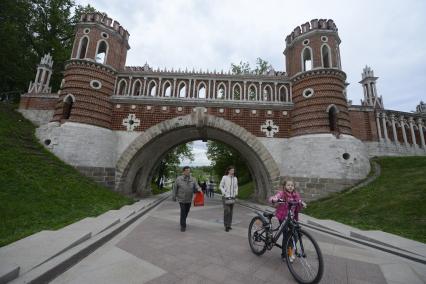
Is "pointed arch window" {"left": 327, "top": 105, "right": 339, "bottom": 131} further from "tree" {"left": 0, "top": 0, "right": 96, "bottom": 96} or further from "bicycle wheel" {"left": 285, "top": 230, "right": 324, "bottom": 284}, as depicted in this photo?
"tree" {"left": 0, "top": 0, "right": 96, "bottom": 96}

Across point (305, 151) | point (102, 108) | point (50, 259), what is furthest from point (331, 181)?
point (102, 108)

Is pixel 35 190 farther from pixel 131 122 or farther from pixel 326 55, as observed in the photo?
pixel 326 55

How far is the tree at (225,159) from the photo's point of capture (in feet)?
90.1

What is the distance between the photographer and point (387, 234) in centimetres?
617

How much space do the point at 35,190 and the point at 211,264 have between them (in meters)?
8.19

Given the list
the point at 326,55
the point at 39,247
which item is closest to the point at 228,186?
the point at 39,247

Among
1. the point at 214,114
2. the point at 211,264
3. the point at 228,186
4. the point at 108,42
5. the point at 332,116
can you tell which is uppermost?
the point at 108,42

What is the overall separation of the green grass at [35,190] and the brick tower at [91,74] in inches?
103

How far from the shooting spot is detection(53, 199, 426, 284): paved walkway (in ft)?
11.3

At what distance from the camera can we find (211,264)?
4.01m

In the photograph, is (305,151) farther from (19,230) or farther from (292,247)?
(19,230)

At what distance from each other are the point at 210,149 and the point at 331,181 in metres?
19.4

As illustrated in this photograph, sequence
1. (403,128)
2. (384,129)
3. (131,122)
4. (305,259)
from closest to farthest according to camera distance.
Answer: (305,259) < (131,122) < (384,129) < (403,128)

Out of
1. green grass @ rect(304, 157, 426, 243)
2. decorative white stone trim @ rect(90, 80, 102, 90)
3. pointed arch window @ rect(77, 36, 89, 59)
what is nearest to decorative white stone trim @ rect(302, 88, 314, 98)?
green grass @ rect(304, 157, 426, 243)
